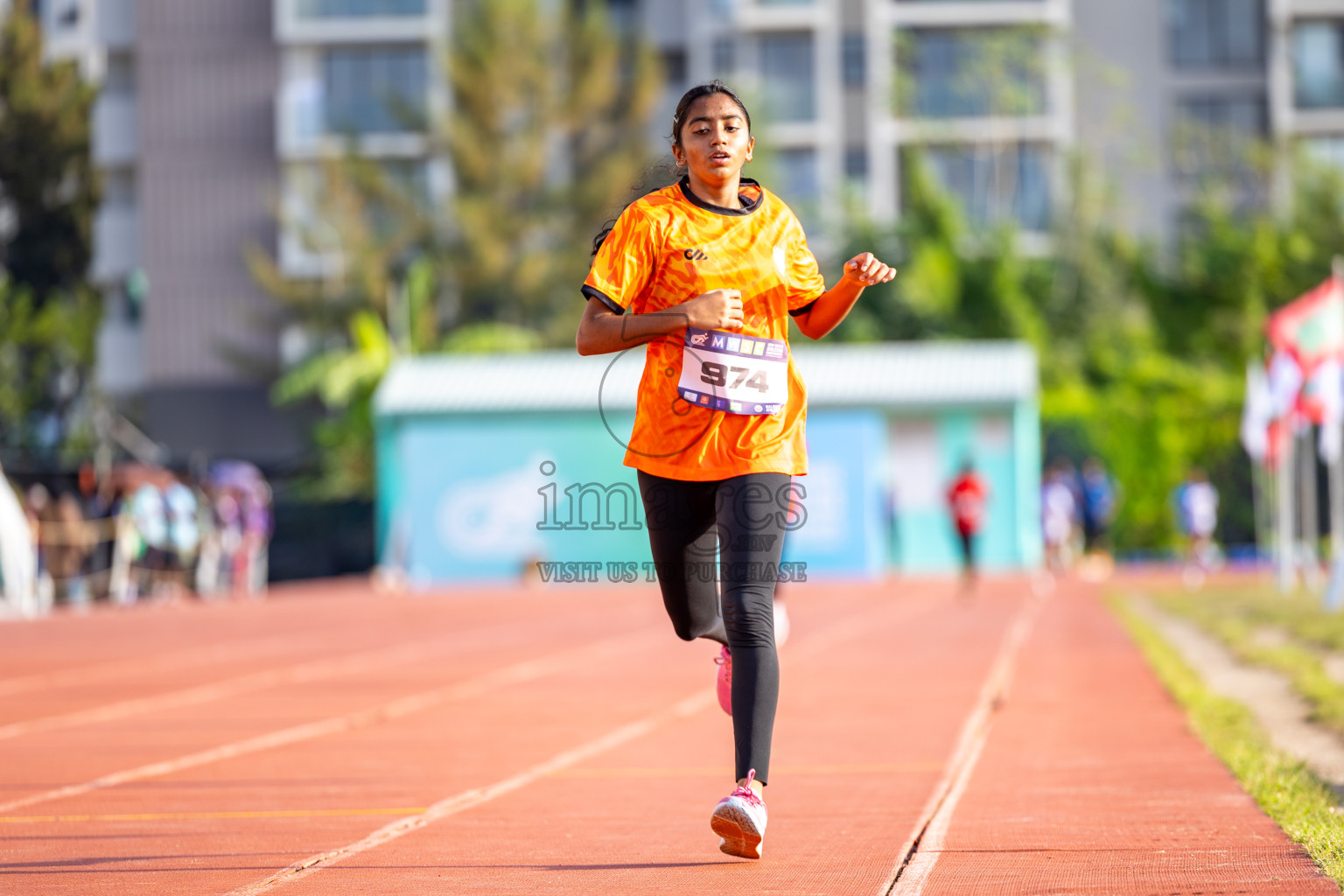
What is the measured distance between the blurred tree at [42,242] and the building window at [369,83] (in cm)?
617

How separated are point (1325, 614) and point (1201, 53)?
38401 mm

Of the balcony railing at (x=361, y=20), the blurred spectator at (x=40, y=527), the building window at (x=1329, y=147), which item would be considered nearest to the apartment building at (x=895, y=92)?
the building window at (x=1329, y=147)

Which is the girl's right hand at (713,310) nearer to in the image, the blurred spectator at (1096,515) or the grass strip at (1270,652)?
the grass strip at (1270,652)

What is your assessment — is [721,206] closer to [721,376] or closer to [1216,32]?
[721,376]

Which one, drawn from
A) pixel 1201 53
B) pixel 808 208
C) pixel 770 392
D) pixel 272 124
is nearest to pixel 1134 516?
pixel 808 208

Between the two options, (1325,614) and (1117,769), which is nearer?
(1117,769)

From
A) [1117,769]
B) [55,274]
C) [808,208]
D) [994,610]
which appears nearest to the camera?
[1117,769]

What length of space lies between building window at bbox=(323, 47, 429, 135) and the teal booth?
694 inches

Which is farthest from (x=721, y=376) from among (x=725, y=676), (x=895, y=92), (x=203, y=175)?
(x=203, y=175)

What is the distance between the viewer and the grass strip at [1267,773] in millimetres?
4831

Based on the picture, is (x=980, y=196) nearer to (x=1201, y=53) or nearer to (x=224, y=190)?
(x=1201, y=53)

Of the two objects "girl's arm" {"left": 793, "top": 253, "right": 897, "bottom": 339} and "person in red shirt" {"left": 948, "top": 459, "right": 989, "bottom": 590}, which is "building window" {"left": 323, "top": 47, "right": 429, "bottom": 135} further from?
"girl's arm" {"left": 793, "top": 253, "right": 897, "bottom": 339}

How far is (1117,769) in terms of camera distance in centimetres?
662

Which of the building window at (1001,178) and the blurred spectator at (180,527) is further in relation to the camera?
the building window at (1001,178)
